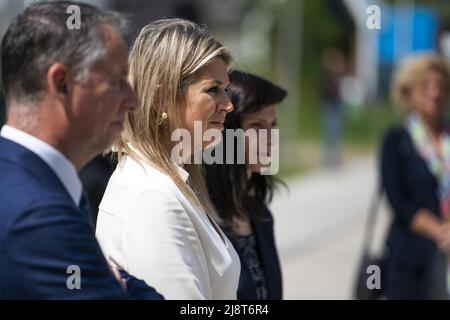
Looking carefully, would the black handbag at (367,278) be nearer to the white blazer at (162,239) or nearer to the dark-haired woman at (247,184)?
the dark-haired woman at (247,184)

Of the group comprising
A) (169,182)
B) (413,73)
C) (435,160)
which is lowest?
(169,182)

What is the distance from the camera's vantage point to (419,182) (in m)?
4.57

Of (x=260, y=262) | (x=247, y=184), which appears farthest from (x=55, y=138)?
(x=247, y=184)

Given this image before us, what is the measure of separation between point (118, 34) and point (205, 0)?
30380 millimetres

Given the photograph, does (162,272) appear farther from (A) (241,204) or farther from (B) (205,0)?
(B) (205,0)

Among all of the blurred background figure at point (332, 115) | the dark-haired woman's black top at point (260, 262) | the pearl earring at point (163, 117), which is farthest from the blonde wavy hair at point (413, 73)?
the blurred background figure at point (332, 115)

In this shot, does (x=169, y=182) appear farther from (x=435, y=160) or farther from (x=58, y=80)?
(x=435, y=160)

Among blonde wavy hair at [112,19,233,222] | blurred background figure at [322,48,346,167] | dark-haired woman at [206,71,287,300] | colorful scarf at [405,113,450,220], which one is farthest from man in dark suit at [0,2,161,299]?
blurred background figure at [322,48,346,167]

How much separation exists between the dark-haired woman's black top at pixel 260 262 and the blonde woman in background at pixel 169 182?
0.31 metres

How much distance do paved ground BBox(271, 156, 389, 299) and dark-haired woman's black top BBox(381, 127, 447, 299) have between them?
69cm

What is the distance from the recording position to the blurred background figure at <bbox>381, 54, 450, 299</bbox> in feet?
14.4

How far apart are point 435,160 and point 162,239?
114 inches

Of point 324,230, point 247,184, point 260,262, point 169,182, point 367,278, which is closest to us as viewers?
point 169,182

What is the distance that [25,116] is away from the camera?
1.62m
